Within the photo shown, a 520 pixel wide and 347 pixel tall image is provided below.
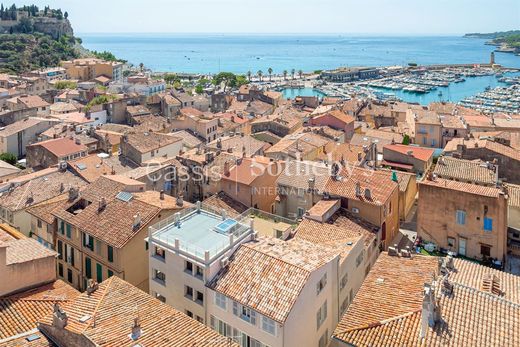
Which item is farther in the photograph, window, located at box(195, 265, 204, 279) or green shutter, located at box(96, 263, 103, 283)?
green shutter, located at box(96, 263, 103, 283)

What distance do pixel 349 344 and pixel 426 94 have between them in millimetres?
129166

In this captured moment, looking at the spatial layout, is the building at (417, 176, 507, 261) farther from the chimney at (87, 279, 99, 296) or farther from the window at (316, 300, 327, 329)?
the chimney at (87, 279, 99, 296)

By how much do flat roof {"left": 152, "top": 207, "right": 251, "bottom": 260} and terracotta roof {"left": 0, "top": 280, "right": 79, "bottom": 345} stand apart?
416cm

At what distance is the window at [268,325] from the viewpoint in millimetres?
14930

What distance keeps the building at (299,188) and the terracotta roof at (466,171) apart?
8.32 meters

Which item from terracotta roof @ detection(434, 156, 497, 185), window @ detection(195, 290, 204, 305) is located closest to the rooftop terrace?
window @ detection(195, 290, 204, 305)

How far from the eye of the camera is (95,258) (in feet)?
72.8

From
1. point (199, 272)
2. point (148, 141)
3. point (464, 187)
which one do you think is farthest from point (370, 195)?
point (148, 141)

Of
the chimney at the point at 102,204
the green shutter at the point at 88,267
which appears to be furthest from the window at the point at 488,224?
the green shutter at the point at 88,267

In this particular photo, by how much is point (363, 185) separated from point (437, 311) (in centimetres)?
1330

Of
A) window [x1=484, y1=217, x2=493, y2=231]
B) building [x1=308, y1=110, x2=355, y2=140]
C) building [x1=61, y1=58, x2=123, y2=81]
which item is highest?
building [x1=61, y1=58, x2=123, y2=81]

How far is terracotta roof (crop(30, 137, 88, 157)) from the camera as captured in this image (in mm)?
38688

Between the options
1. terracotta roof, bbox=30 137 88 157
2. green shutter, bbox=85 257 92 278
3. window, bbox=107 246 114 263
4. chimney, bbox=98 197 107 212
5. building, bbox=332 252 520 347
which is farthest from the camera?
terracotta roof, bbox=30 137 88 157

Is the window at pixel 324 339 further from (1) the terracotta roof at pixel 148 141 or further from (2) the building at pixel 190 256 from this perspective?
(1) the terracotta roof at pixel 148 141
